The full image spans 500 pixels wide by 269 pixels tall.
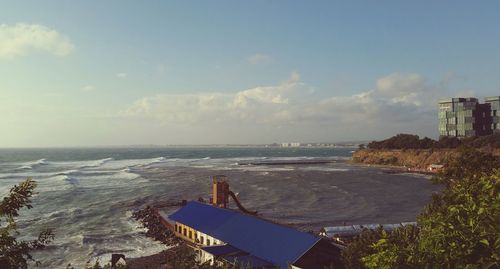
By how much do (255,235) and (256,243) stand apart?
108 centimetres

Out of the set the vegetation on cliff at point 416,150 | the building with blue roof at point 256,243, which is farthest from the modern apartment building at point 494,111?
the building with blue roof at point 256,243

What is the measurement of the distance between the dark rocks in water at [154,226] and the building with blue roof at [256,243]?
5513 millimetres

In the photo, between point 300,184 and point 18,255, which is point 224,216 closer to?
point 18,255

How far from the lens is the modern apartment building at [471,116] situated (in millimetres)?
145500

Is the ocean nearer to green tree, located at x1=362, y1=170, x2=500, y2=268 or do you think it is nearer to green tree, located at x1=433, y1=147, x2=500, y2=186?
green tree, located at x1=433, y1=147, x2=500, y2=186

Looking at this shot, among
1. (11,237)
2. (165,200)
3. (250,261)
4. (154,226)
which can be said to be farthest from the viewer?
(165,200)

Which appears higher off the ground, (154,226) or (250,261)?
(250,261)

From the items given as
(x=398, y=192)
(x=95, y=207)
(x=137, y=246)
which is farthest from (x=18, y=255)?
(x=398, y=192)

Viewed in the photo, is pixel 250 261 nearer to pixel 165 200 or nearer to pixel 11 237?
pixel 11 237

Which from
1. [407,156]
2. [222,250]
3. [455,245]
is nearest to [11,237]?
[455,245]

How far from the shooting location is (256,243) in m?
29.3

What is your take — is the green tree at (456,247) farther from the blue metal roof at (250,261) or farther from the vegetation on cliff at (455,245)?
the blue metal roof at (250,261)

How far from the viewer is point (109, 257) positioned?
36.9 metres

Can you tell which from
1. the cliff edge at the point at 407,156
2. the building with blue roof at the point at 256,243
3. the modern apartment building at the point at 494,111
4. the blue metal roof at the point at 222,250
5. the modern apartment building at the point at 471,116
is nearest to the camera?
the building with blue roof at the point at 256,243
